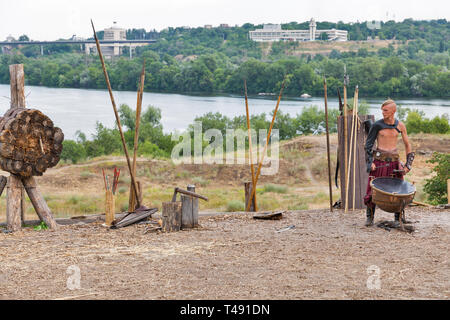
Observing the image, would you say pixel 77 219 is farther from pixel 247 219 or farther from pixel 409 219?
pixel 409 219

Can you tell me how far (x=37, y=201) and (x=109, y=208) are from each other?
2.86ft

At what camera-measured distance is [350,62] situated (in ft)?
224

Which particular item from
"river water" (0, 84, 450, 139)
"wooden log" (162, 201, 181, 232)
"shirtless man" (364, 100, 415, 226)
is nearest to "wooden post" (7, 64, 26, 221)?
"wooden log" (162, 201, 181, 232)

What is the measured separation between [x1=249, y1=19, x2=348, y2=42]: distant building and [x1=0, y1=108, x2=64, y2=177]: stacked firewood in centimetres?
9390

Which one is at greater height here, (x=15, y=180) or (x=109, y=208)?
(x=15, y=180)

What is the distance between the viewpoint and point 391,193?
649 cm

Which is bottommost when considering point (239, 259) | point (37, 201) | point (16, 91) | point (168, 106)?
point (168, 106)

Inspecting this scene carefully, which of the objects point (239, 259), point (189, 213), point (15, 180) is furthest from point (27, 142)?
point (239, 259)

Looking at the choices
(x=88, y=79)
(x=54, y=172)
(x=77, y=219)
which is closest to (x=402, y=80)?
(x=88, y=79)

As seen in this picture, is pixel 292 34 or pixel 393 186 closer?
pixel 393 186

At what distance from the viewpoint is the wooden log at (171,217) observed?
7.01 metres

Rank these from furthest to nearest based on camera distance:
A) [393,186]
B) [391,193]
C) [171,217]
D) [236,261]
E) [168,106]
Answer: [168,106]
[171,217]
[393,186]
[391,193]
[236,261]

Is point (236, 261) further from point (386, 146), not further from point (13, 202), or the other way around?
point (13, 202)

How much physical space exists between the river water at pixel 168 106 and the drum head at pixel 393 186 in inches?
1430
